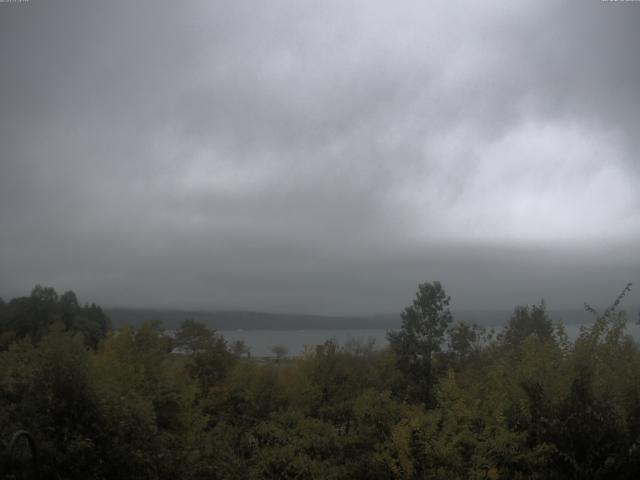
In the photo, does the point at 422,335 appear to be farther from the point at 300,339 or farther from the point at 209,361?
the point at 300,339

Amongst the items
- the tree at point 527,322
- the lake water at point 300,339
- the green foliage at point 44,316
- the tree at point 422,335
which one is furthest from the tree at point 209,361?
the green foliage at point 44,316

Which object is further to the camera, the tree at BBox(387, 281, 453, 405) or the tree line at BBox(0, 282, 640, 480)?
the tree at BBox(387, 281, 453, 405)

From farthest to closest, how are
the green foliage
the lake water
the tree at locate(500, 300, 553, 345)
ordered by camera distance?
the green foliage
the tree at locate(500, 300, 553, 345)
the lake water

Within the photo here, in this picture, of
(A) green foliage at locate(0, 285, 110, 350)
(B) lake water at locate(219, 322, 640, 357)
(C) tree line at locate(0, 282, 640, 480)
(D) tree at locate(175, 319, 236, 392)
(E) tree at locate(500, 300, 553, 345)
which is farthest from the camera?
(A) green foliage at locate(0, 285, 110, 350)

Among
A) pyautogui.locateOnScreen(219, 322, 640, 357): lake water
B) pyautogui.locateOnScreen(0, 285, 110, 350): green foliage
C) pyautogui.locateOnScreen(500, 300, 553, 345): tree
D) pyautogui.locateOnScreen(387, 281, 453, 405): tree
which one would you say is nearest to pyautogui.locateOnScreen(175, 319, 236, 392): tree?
pyautogui.locateOnScreen(219, 322, 640, 357): lake water

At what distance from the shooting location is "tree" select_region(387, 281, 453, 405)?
1416 inches

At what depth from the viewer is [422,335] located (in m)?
36.7

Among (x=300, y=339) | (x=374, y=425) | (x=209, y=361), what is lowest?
(x=300, y=339)

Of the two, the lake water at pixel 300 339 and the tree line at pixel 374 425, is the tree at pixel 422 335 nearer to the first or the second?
the lake water at pixel 300 339

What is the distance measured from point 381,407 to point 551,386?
5498 millimetres

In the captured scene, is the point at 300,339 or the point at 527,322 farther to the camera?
the point at 300,339

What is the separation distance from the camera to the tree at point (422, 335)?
118 feet

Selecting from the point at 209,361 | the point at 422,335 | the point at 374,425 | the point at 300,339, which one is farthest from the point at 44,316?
the point at 300,339

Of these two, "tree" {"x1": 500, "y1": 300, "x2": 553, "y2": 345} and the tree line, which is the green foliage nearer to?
"tree" {"x1": 500, "y1": 300, "x2": 553, "y2": 345}
